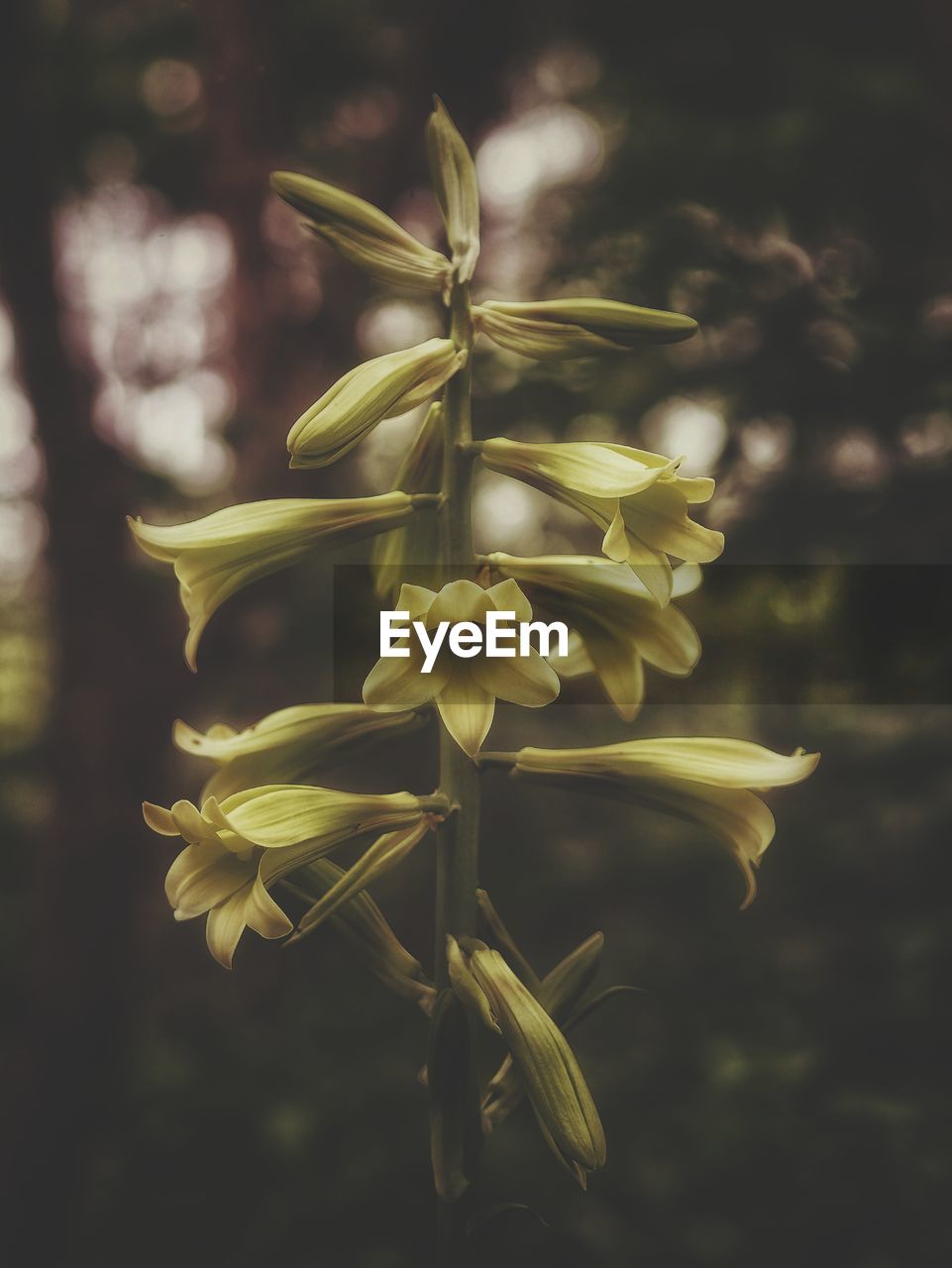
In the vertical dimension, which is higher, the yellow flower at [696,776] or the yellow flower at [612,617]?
the yellow flower at [612,617]

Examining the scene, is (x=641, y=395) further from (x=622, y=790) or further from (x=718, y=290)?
(x=622, y=790)

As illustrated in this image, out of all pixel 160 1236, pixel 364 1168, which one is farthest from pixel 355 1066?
pixel 160 1236

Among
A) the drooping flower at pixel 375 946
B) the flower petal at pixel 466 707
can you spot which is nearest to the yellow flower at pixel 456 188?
the flower petal at pixel 466 707

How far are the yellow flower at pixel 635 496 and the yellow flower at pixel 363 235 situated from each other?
0.23 meters

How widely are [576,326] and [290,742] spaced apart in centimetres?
62

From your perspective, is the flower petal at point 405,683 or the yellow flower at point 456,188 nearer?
the flower petal at point 405,683

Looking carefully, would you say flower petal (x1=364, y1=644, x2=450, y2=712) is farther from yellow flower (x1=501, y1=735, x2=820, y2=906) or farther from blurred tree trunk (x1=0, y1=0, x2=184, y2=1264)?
blurred tree trunk (x1=0, y1=0, x2=184, y2=1264)

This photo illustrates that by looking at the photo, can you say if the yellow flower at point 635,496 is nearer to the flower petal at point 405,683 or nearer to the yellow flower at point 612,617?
the yellow flower at point 612,617

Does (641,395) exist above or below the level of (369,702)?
above

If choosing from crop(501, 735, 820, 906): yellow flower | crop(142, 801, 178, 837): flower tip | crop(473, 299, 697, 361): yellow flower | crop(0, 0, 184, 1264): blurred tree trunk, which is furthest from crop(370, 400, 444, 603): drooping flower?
crop(0, 0, 184, 1264): blurred tree trunk

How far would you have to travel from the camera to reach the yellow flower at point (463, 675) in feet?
3.43

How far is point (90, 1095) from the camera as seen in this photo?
3.10m

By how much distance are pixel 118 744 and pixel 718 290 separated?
7.45 ft

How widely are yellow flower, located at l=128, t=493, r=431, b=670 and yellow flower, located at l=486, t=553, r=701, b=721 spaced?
0.16 m
